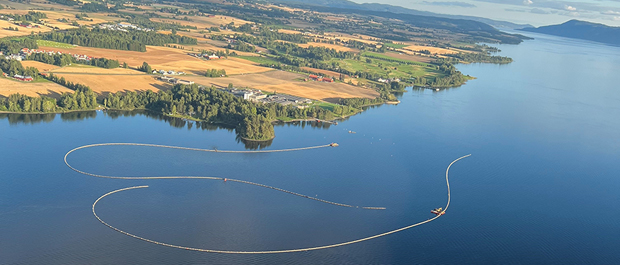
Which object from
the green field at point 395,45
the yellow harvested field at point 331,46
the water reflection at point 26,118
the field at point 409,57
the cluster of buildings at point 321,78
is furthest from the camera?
the green field at point 395,45

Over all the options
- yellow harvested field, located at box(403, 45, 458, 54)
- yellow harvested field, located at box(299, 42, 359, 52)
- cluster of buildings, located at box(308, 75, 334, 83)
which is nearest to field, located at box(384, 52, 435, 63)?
yellow harvested field, located at box(299, 42, 359, 52)

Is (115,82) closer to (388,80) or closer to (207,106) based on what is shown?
(207,106)

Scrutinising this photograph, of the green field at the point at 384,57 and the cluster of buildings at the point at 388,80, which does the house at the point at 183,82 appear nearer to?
the cluster of buildings at the point at 388,80

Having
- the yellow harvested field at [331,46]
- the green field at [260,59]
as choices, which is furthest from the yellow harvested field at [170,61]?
the yellow harvested field at [331,46]

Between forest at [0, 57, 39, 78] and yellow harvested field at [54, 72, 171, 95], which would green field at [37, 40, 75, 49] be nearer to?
forest at [0, 57, 39, 78]

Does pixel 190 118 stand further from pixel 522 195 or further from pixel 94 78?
pixel 522 195

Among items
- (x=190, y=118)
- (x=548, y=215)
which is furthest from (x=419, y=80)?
(x=548, y=215)
